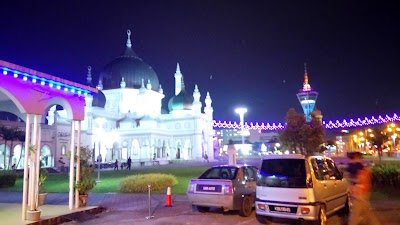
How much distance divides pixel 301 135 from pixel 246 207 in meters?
46.5

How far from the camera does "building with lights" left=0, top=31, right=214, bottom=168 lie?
61812mm

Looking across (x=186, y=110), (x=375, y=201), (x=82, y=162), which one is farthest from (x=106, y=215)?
(x=186, y=110)

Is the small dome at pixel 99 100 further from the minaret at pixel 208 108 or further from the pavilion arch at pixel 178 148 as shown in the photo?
the minaret at pixel 208 108

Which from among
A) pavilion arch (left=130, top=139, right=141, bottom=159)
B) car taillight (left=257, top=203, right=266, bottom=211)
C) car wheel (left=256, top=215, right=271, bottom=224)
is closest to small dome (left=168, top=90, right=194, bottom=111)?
pavilion arch (left=130, top=139, right=141, bottom=159)

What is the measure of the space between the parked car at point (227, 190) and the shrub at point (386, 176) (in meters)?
8.37

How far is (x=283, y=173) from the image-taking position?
9273 mm

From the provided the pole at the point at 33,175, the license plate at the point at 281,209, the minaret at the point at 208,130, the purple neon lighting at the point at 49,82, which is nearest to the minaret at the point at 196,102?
the minaret at the point at 208,130

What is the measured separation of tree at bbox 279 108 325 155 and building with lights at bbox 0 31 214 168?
17.0 m

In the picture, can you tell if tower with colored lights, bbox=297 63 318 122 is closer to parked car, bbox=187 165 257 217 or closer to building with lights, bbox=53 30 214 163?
building with lights, bbox=53 30 214 163

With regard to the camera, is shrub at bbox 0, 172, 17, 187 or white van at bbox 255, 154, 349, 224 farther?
shrub at bbox 0, 172, 17, 187

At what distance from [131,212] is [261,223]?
4871 millimetres

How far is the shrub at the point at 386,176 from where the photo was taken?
1620 cm

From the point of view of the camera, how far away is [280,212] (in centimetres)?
905

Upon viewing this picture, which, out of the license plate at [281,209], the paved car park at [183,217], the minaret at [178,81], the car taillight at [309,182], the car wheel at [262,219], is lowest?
the paved car park at [183,217]
